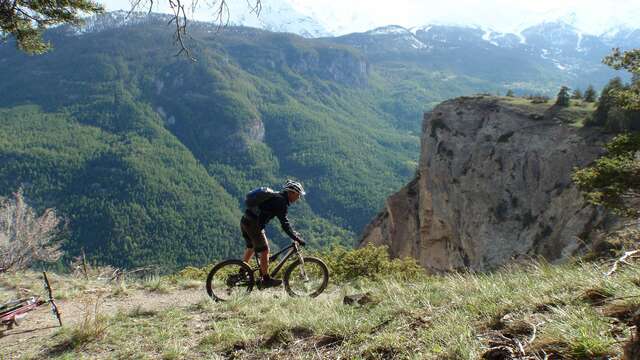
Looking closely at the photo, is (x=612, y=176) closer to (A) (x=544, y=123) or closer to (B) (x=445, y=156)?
(A) (x=544, y=123)

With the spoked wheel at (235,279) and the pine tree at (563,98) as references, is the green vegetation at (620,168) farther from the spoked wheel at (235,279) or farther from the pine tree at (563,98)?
the pine tree at (563,98)

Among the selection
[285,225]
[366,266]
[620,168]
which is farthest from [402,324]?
[620,168]

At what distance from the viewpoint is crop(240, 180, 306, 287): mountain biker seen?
28.8 feet

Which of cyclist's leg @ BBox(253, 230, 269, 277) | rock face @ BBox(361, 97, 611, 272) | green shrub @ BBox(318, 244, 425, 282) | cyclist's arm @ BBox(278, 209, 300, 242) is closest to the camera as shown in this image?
cyclist's arm @ BBox(278, 209, 300, 242)

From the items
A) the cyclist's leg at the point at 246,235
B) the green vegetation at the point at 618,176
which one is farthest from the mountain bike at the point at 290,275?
the green vegetation at the point at 618,176

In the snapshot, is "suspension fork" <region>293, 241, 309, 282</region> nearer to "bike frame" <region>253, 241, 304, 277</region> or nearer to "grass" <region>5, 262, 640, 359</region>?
"bike frame" <region>253, 241, 304, 277</region>

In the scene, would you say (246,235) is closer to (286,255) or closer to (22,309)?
(286,255)

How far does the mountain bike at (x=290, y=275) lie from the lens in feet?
30.5

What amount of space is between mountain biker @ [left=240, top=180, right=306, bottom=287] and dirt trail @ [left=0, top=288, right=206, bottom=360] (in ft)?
4.41

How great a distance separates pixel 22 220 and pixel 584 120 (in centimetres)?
2933

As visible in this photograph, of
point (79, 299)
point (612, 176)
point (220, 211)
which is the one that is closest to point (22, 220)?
point (79, 299)

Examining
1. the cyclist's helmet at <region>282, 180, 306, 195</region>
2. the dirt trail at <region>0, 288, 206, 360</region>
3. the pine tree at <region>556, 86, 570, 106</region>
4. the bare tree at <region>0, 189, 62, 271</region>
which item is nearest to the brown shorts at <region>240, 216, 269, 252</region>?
the cyclist's helmet at <region>282, 180, 306, 195</region>

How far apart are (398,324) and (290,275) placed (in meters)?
4.37

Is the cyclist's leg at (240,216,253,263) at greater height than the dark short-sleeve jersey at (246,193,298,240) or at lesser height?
lesser
